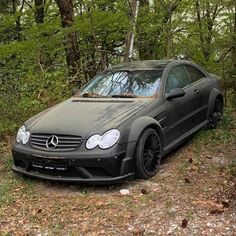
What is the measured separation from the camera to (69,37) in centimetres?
1180

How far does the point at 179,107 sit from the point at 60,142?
2215 millimetres

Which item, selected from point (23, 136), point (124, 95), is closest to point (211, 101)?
point (124, 95)

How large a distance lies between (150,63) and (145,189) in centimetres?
272

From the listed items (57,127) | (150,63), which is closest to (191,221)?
(57,127)

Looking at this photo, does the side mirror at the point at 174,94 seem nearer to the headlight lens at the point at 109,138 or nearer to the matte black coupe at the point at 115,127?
the matte black coupe at the point at 115,127

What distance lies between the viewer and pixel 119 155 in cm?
530

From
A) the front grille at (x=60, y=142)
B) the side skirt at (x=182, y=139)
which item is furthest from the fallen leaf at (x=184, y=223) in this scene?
the side skirt at (x=182, y=139)

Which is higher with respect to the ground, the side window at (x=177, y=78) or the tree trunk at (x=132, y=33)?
the tree trunk at (x=132, y=33)

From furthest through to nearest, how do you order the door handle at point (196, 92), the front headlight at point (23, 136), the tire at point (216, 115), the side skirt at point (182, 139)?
1. the tire at point (216, 115)
2. the door handle at point (196, 92)
3. the side skirt at point (182, 139)
4. the front headlight at point (23, 136)

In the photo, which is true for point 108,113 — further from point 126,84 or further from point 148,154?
point 126,84

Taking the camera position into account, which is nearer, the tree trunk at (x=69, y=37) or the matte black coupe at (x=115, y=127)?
the matte black coupe at (x=115, y=127)

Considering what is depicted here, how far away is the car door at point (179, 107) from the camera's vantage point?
6449mm

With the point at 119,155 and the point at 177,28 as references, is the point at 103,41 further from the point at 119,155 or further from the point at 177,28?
the point at 119,155

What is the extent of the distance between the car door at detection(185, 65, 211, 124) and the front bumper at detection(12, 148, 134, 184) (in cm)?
252
